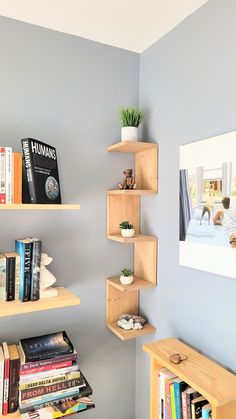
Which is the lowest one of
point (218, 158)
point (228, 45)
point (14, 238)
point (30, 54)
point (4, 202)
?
point (14, 238)

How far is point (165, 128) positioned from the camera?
5.34ft

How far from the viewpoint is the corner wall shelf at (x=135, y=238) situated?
5.44 feet

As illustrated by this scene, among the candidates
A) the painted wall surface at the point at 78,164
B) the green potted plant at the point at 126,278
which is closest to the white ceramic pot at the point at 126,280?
the green potted plant at the point at 126,278

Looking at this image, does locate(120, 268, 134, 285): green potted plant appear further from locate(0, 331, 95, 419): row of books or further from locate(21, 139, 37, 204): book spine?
locate(21, 139, 37, 204): book spine

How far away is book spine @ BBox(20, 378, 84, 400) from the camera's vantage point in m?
1.32

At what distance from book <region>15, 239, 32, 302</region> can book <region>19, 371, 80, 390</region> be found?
374 millimetres

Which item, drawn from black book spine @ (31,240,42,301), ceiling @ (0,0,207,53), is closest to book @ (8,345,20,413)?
black book spine @ (31,240,42,301)

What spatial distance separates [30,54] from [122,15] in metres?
0.51

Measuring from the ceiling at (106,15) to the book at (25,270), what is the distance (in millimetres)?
1131

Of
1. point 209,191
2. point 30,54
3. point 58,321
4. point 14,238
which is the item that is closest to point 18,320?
point 58,321

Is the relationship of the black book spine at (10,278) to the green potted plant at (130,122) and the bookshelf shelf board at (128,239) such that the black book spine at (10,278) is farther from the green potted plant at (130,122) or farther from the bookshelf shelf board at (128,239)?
the green potted plant at (130,122)

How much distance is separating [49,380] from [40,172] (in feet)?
3.18

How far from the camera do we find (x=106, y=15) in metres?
1.48

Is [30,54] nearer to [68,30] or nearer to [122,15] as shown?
[68,30]
